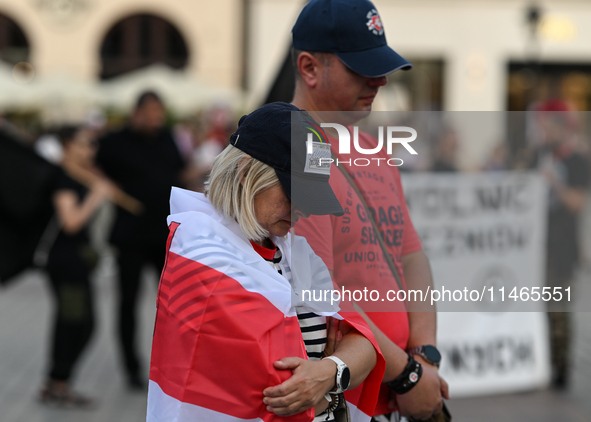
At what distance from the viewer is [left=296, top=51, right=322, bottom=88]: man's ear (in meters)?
1.97

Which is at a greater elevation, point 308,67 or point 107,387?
point 308,67

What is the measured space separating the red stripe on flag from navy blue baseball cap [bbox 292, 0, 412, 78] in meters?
0.74

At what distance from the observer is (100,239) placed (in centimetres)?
1031

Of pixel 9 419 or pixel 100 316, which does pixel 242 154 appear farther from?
pixel 100 316

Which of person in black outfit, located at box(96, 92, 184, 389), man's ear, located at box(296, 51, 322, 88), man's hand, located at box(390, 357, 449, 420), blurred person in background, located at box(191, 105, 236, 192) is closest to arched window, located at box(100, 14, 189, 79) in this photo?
blurred person in background, located at box(191, 105, 236, 192)

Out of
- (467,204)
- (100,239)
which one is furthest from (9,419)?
(100,239)

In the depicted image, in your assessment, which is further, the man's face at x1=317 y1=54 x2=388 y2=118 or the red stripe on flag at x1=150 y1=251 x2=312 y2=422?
the man's face at x1=317 y1=54 x2=388 y2=118

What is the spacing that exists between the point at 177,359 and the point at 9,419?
3636mm

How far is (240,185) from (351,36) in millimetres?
568

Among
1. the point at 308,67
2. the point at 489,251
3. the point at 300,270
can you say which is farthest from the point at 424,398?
the point at 489,251

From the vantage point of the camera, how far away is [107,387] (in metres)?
5.29

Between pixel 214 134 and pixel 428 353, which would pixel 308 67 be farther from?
pixel 214 134

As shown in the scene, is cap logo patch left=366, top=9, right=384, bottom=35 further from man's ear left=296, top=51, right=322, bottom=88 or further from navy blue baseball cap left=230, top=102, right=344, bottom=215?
navy blue baseball cap left=230, top=102, right=344, bottom=215

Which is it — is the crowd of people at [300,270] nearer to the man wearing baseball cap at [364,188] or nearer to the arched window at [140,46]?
the man wearing baseball cap at [364,188]
